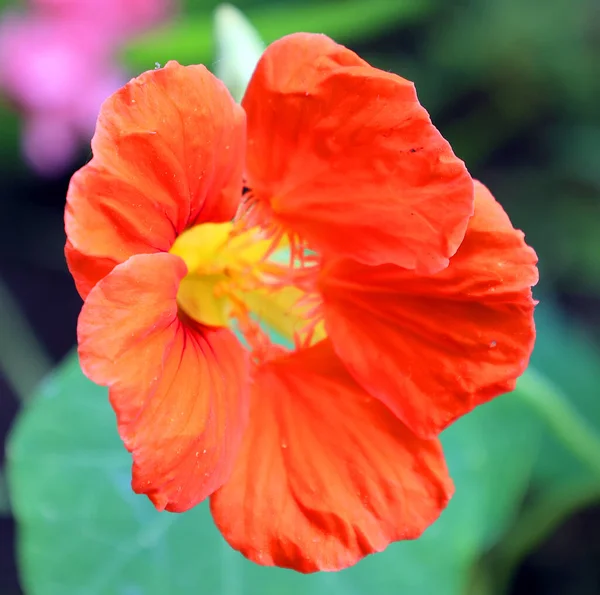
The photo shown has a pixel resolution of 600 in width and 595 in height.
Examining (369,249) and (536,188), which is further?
(536,188)

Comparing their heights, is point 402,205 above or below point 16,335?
above

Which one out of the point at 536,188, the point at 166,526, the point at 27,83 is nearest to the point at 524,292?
the point at 166,526

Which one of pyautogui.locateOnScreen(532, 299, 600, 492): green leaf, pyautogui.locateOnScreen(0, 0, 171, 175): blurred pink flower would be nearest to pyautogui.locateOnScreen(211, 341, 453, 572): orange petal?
pyautogui.locateOnScreen(532, 299, 600, 492): green leaf

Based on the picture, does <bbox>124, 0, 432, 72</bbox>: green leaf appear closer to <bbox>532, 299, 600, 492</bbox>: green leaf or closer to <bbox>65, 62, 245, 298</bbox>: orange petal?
<bbox>532, 299, 600, 492</bbox>: green leaf

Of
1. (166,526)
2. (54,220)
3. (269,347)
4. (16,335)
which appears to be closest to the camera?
(269,347)

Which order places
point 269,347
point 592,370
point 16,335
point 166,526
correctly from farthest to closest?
1. point 16,335
2. point 592,370
3. point 166,526
4. point 269,347

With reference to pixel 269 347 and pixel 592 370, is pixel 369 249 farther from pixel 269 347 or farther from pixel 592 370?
pixel 592 370
